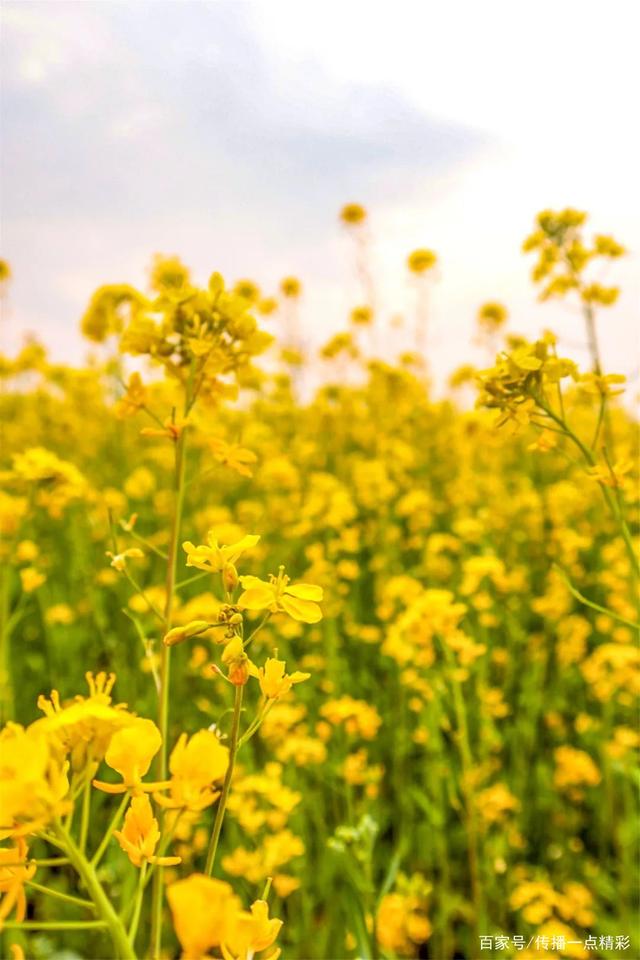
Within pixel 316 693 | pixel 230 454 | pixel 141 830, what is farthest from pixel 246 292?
pixel 141 830

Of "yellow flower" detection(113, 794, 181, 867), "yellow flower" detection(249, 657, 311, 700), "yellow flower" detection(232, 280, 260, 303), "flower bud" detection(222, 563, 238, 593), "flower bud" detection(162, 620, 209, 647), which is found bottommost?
"yellow flower" detection(113, 794, 181, 867)

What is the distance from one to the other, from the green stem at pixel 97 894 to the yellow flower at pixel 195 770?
2.5 inches

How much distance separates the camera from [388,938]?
6.12 ft

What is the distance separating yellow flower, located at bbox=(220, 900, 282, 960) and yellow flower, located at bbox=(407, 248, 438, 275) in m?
5.02

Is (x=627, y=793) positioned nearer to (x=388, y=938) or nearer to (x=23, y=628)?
(x=388, y=938)

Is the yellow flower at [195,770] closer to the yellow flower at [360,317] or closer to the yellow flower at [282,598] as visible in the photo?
the yellow flower at [282,598]

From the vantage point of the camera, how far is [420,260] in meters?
5.26

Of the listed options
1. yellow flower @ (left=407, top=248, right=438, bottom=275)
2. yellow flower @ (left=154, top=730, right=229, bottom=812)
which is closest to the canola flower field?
yellow flower @ (left=154, top=730, right=229, bottom=812)

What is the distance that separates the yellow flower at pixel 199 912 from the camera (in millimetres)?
391

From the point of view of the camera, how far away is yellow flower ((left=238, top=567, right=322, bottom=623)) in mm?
709

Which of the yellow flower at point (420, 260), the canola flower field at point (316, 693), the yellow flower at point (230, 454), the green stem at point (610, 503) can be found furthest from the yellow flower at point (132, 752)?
the yellow flower at point (420, 260)

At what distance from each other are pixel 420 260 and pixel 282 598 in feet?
15.9

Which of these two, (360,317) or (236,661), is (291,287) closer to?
(360,317)

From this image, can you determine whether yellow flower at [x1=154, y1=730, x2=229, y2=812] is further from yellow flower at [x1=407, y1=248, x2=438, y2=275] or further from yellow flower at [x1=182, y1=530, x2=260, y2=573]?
yellow flower at [x1=407, y1=248, x2=438, y2=275]
